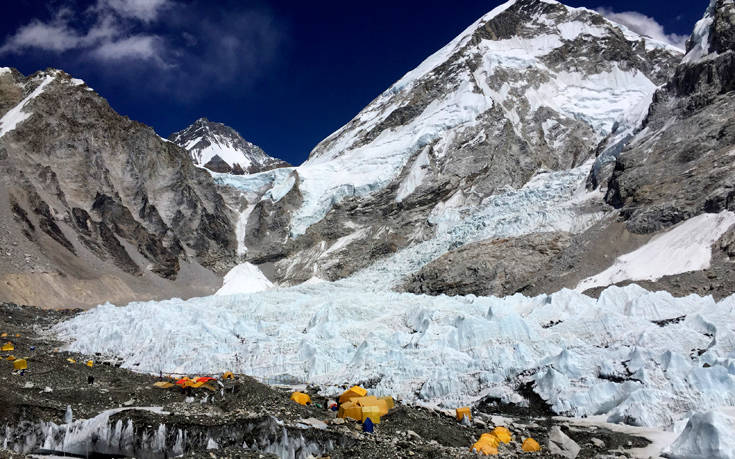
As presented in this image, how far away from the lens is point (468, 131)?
92688 mm

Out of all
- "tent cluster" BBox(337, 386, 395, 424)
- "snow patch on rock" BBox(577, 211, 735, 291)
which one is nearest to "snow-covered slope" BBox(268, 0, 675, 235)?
"snow patch on rock" BBox(577, 211, 735, 291)

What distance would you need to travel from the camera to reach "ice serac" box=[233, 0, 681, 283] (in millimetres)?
82875

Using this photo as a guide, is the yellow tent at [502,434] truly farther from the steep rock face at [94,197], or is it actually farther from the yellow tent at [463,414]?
the steep rock face at [94,197]

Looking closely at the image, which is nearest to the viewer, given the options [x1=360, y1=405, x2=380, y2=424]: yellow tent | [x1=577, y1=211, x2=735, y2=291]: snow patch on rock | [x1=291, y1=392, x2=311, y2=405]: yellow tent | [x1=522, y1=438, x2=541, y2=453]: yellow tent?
[x1=522, y1=438, x2=541, y2=453]: yellow tent

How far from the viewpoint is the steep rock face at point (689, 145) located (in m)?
48.4

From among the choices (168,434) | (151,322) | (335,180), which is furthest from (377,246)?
(168,434)

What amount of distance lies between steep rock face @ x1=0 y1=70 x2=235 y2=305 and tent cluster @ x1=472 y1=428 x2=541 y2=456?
50.2 meters

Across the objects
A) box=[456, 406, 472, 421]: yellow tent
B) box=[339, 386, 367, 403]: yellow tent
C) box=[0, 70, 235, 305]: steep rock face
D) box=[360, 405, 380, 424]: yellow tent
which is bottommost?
box=[456, 406, 472, 421]: yellow tent

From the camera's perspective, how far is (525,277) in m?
51.3

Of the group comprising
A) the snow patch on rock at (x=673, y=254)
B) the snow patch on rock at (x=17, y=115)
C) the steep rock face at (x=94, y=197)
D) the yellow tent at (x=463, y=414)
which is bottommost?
the yellow tent at (x=463, y=414)

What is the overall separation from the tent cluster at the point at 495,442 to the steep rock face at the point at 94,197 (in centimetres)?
5017

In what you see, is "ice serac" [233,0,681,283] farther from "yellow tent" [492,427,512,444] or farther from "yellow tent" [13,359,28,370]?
"yellow tent" [492,427,512,444]

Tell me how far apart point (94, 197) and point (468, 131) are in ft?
183

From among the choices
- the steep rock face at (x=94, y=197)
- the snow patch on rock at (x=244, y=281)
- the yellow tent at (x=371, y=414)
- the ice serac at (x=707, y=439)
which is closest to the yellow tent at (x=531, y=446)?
the ice serac at (x=707, y=439)
